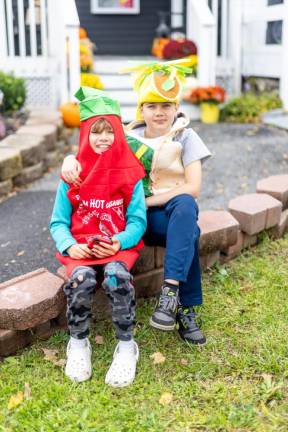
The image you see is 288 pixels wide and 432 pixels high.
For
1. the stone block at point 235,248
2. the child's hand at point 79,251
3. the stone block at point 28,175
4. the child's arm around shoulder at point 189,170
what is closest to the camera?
the child's hand at point 79,251

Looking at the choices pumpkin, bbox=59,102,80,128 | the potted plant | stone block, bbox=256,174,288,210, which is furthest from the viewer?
the potted plant

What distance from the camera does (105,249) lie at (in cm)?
260

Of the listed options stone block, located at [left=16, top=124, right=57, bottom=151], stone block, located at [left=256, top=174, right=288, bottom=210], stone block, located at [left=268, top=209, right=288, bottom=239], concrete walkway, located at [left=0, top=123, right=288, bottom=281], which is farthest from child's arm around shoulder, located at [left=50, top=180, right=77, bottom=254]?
stone block, located at [left=16, top=124, right=57, bottom=151]

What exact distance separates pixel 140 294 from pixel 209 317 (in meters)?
0.40

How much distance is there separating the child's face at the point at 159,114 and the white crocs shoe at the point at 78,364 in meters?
1.11

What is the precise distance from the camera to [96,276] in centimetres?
270

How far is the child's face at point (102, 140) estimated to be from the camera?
271cm

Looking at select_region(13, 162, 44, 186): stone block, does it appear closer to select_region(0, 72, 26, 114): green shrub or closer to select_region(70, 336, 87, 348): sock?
select_region(0, 72, 26, 114): green shrub

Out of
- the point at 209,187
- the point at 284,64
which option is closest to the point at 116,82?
the point at 284,64

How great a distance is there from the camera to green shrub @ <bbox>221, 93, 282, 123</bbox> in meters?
7.82

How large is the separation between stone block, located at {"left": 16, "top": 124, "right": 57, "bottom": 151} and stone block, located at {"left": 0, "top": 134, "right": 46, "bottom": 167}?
123 mm

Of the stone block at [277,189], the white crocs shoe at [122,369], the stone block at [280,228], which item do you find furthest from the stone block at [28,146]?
the white crocs shoe at [122,369]

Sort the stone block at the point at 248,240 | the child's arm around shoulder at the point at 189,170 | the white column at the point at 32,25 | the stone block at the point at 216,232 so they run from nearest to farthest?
1. the child's arm around shoulder at the point at 189,170
2. the stone block at the point at 216,232
3. the stone block at the point at 248,240
4. the white column at the point at 32,25

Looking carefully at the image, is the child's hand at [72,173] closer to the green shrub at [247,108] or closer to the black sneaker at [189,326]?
the black sneaker at [189,326]
